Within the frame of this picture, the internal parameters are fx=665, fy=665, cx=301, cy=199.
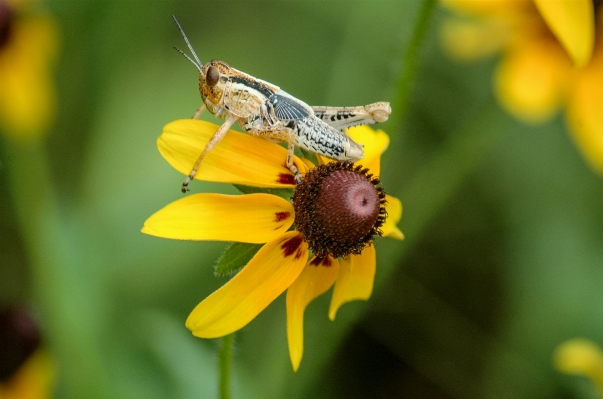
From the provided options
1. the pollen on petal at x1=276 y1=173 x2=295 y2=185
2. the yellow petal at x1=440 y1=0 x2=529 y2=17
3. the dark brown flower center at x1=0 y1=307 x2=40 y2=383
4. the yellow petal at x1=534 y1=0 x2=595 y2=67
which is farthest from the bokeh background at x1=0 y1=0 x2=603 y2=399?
the pollen on petal at x1=276 y1=173 x2=295 y2=185

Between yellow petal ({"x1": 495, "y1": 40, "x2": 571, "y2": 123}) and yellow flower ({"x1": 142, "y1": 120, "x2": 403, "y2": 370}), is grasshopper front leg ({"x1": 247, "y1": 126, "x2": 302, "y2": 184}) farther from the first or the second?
yellow petal ({"x1": 495, "y1": 40, "x2": 571, "y2": 123})

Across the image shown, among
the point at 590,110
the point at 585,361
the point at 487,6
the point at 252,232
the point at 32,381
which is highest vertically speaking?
the point at 487,6

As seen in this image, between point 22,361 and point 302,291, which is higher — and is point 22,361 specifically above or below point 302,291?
below

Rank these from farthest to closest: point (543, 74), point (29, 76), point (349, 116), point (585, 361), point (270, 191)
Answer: point (29, 76), point (543, 74), point (585, 361), point (349, 116), point (270, 191)

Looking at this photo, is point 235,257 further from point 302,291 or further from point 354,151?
point 354,151

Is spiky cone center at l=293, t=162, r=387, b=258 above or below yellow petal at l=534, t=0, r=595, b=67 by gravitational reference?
below

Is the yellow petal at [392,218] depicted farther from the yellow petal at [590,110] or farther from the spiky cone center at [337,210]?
the yellow petal at [590,110]

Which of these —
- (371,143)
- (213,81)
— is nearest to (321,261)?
(371,143)

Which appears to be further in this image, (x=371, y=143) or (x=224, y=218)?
(x=371, y=143)

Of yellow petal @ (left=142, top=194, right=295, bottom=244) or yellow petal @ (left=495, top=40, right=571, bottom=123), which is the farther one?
yellow petal @ (left=495, top=40, right=571, bottom=123)
